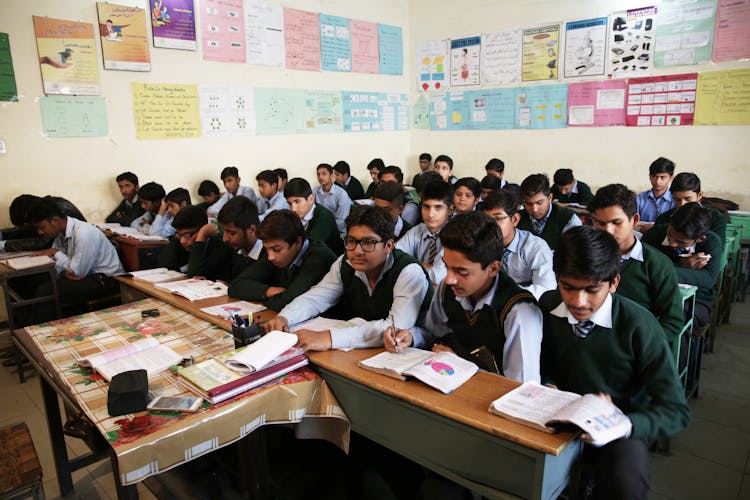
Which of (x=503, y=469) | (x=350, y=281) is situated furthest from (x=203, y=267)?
(x=503, y=469)

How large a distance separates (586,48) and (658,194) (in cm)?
216

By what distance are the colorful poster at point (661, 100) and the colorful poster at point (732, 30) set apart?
308 mm

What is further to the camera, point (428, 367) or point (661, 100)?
point (661, 100)

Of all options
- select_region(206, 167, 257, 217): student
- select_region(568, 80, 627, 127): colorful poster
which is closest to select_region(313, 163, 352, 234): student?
select_region(206, 167, 257, 217): student

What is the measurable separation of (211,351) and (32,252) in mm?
2957

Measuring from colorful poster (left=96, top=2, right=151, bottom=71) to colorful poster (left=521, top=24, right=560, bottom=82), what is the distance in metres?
4.25

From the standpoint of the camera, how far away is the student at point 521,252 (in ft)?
9.11

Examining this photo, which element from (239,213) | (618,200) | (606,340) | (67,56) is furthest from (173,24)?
(606,340)

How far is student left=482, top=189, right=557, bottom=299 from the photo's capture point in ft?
9.11

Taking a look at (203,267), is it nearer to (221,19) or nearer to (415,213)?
(415,213)

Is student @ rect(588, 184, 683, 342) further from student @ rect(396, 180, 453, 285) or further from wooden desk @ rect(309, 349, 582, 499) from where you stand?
student @ rect(396, 180, 453, 285)

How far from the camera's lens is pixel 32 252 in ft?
13.3

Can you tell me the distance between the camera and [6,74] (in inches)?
174

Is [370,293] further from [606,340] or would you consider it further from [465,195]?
[465,195]
